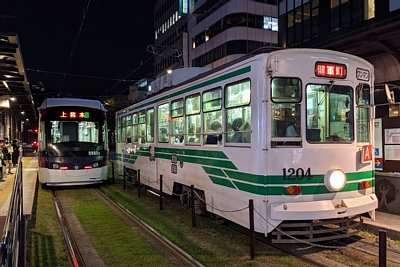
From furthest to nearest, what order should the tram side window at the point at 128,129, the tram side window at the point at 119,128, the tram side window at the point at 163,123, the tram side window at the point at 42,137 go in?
the tram side window at the point at 119,128 < the tram side window at the point at 128,129 < the tram side window at the point at 42,137 < the tram side window at the point at 163,123

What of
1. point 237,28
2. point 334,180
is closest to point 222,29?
point 237,28

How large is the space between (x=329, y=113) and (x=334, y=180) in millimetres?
1127

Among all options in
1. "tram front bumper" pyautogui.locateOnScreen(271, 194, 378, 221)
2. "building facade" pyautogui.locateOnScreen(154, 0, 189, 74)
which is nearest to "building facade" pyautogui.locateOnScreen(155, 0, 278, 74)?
"building facade" pyautogui.locateOnScreen(154, 0, 189, 74)

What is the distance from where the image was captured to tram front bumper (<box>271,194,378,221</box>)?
21.2 feet

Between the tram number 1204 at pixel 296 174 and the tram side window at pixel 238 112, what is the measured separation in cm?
82

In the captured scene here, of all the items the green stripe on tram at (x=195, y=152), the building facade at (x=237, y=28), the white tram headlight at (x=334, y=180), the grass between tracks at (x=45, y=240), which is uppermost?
the building facade at (x=237, y=28)

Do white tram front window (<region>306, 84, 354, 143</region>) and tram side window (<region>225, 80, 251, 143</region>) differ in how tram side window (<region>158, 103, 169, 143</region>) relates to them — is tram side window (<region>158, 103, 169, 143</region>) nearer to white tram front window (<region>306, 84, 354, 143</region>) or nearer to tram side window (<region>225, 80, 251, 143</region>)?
tram side window (<region>225, 80, 251, 143</region>)

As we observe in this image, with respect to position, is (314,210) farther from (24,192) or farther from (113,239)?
(24,192)

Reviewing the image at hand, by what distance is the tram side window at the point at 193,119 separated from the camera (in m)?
9.00

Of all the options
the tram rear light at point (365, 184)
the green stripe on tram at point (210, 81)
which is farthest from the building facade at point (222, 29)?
the tram rear light at point (365, 184)

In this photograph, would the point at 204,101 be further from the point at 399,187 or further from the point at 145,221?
the point at 399,187

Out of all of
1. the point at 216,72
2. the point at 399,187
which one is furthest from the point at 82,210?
the point at 399,187

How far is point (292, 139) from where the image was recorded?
6762mm

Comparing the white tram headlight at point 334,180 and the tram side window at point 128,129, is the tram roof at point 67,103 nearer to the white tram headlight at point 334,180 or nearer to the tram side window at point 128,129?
the tram side window at point 128,129
